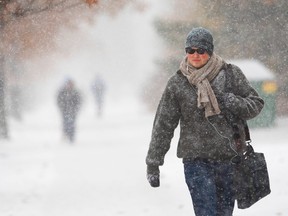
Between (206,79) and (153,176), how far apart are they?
703 mm

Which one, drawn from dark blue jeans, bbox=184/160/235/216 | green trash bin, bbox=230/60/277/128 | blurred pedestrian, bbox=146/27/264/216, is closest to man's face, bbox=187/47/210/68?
blurred pedestrian, bbox=146/27/264/216

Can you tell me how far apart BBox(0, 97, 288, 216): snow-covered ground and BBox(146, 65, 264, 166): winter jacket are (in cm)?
293

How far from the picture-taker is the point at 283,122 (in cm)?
2128

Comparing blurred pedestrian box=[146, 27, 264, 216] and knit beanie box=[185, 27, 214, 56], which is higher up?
knit beanie box=[185, 27, 214, 56]

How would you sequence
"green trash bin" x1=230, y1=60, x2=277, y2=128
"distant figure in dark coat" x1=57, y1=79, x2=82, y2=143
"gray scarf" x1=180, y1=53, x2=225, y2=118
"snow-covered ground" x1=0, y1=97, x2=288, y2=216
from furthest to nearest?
"green trash bin" x1=230, y1=60, x2=277, y2=128 → "distant figure in dark coat" x1=57, y1=79, x2=82, y2=143 → "snow-covered ground" x1=0, y1=97, x2=288, y2=216 → "gray scarf" x1=180, y1=53, x2=225, y2=118

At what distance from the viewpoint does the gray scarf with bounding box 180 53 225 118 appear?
164 inches

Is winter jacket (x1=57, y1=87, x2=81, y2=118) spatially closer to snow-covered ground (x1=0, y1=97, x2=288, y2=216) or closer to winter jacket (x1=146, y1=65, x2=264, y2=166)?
snow-covered ground (x1=0, y1=97, x2=288, y2=216)

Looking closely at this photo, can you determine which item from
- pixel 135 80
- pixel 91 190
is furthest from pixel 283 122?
pixel 135 80

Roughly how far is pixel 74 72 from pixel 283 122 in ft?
205

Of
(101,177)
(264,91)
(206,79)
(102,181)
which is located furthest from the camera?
(264,91)

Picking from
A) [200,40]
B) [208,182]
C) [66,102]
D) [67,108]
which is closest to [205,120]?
[208,182]

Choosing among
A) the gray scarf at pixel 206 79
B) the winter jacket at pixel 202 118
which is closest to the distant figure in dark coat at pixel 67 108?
the winter jacket at pixel 202 118

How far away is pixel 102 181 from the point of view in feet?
33.9

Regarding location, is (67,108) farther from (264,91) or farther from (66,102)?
(264,91)
